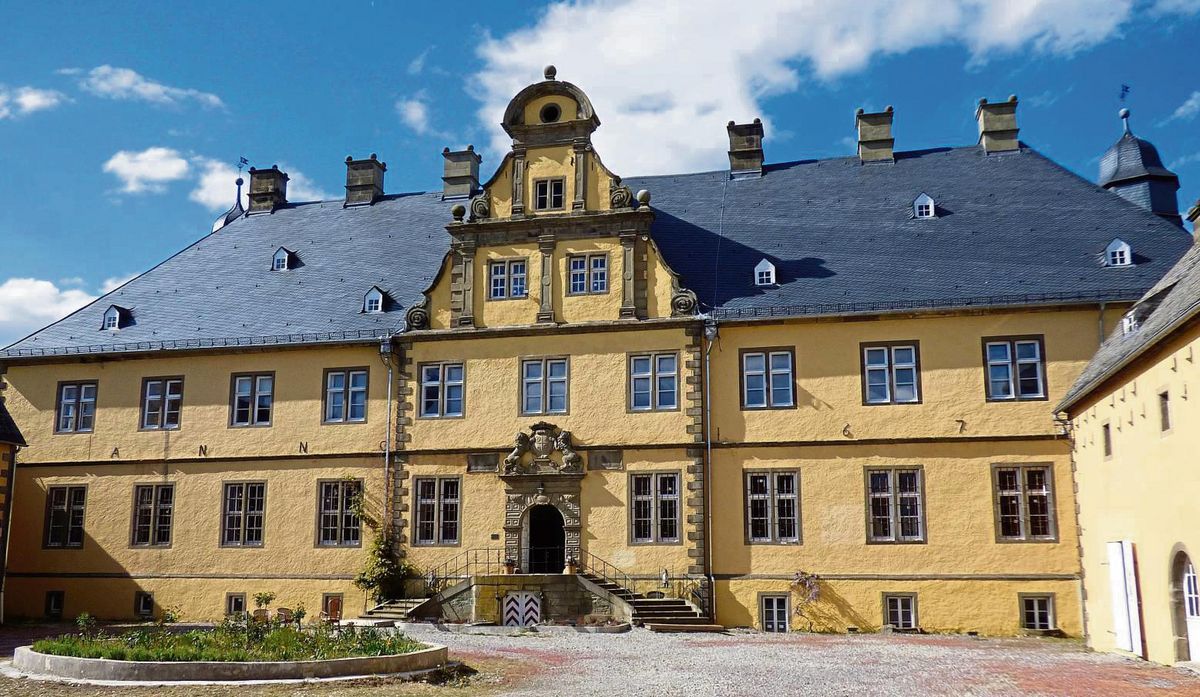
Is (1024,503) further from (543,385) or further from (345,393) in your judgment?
(345,393)

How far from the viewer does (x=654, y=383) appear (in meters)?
26.0

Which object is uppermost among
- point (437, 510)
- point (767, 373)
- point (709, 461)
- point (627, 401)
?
point (767, 373)

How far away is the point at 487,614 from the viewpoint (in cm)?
2422

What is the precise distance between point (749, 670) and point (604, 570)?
30.2 feet

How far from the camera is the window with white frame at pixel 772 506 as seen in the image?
2494cm

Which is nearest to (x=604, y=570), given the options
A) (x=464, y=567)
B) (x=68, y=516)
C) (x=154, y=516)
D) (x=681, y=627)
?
(x=681, y=627)

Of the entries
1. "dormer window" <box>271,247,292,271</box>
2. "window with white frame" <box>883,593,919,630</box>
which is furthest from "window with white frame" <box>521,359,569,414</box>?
"dormer window" <box>271,247,292,271</box>

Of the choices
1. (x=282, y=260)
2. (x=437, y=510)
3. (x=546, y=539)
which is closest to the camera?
(x=437, y=510)

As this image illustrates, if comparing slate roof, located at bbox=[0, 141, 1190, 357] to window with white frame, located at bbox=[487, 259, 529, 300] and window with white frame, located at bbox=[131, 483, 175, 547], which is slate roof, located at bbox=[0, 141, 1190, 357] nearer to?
window with white frame, located at bbox=[487, 259, 529, 300]

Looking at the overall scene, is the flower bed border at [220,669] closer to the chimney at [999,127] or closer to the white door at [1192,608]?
the white door at [1192,608]

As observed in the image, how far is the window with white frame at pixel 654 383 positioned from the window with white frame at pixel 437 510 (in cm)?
483

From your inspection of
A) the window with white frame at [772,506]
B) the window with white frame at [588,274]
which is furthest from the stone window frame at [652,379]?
the window with white frame at [772,506]

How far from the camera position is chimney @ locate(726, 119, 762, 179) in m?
31.6

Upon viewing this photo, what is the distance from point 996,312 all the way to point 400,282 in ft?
49.7
